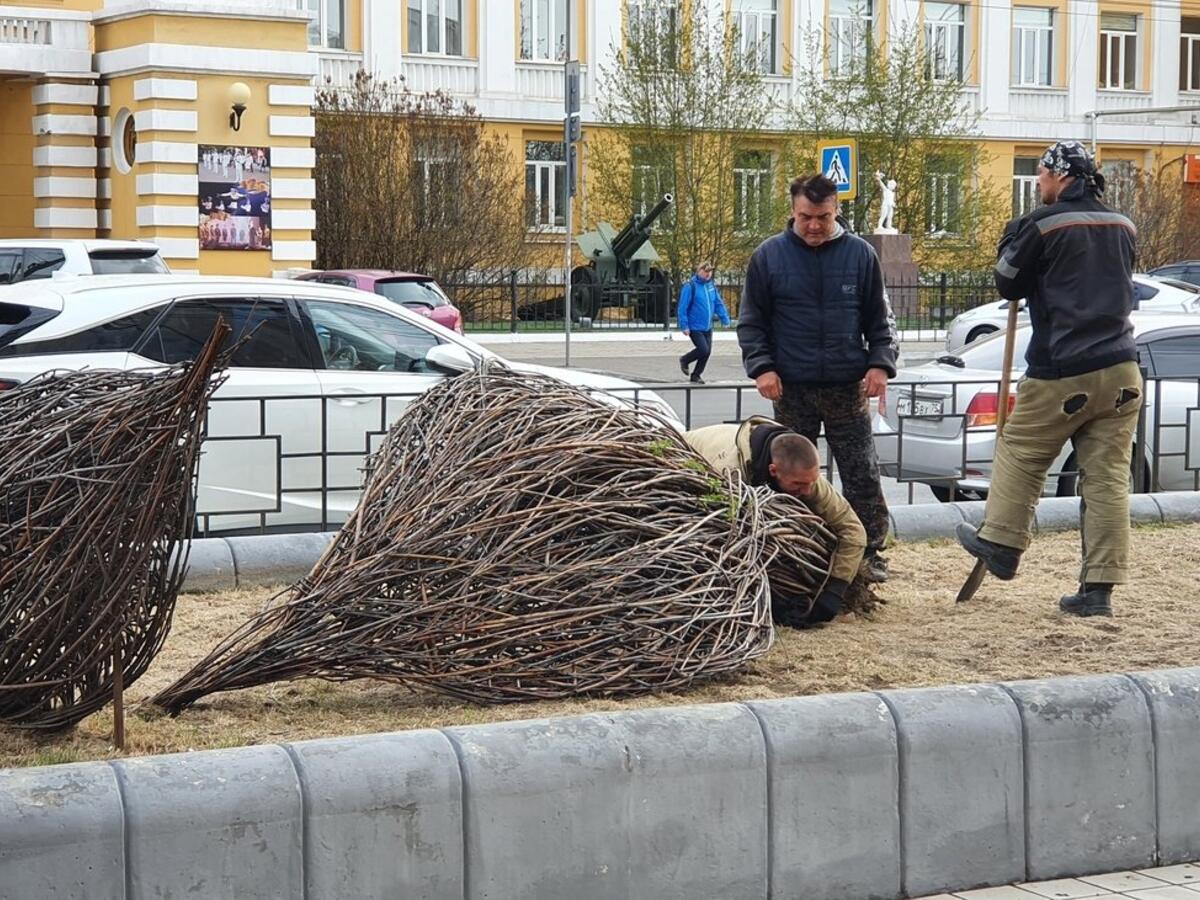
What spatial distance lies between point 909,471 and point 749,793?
6844 mm

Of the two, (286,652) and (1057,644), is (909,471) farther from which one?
(286,652)

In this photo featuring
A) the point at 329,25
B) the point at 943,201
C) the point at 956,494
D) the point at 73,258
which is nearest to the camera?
the point at 956,494

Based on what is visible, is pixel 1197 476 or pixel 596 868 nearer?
pixel 596 868

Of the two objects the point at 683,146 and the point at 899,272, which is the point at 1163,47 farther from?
the point at 899,272

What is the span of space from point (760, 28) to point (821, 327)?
137 ft

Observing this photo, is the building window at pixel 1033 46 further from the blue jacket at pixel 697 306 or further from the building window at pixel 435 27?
the blue jacket at pixel 697 306

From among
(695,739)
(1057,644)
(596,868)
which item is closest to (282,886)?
(596,868)

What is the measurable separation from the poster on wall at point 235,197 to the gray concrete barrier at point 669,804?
90.3ft

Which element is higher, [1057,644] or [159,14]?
[159,14]

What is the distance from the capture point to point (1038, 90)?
167 feet

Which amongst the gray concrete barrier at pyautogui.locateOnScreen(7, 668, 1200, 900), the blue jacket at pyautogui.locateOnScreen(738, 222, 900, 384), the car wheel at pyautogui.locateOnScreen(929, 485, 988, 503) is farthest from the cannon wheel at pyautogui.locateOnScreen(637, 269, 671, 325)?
the gray concrete barrier at pyautogui.locateOnScreen(7, 668, 1200, 900)

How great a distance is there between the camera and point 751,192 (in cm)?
4338

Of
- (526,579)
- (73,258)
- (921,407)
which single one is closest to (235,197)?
(73,258)

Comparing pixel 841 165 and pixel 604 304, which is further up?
pixel 841 165
